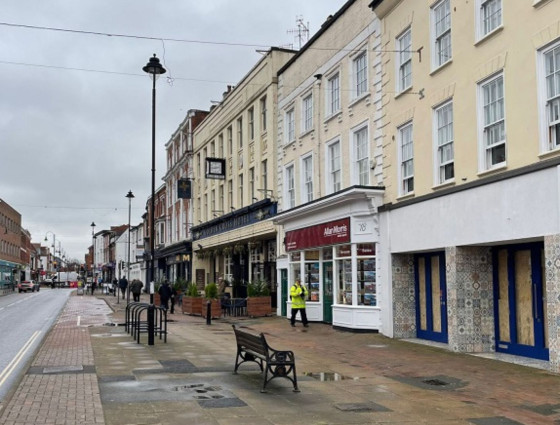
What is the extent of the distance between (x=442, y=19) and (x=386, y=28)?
2993mm

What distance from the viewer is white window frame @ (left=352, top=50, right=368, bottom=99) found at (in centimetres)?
2017

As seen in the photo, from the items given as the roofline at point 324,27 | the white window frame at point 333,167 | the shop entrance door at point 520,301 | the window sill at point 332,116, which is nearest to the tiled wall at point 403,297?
the shop entrance door at point 520,301

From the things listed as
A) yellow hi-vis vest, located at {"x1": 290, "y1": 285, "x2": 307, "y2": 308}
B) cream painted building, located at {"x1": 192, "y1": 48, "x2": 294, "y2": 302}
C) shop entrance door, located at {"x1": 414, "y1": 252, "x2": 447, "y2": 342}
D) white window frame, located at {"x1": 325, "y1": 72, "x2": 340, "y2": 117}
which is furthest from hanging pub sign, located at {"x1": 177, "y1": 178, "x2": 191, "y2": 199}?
shop entrance door, located at {"x1": 414, "y1": 252, "x2": 447, "y2": 342}

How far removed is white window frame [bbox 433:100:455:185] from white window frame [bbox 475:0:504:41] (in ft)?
6.11

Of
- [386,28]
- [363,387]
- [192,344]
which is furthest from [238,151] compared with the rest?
[363,387]

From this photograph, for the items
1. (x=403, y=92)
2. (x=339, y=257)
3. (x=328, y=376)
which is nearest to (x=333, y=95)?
(x=403, y=92)

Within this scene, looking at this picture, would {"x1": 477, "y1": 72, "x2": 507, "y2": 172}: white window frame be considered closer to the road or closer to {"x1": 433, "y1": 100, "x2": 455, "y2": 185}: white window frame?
{"x1": 433, "y1": 100, "x2": 455, "y2": 185}: white window frame

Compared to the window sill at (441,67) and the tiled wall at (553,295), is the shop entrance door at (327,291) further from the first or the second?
the tiled wall at (553,295)

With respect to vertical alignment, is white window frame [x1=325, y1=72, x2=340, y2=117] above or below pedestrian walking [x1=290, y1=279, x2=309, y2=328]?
above

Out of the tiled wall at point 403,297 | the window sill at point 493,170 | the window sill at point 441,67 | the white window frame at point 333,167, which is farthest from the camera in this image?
the white window frame at point 333,167

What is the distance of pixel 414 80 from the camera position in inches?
670

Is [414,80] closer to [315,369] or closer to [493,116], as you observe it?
[493,116]

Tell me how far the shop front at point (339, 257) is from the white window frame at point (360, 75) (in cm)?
367

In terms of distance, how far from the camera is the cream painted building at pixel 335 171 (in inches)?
754
